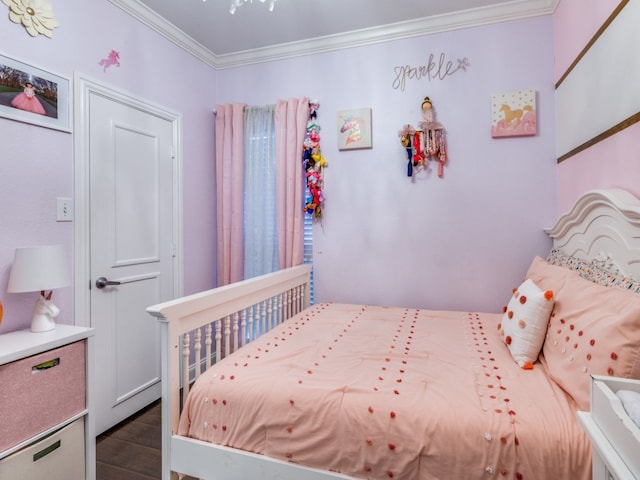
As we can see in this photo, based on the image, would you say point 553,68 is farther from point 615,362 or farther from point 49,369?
point 49,369

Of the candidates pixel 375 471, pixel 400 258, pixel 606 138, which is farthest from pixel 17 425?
pixel 606 138

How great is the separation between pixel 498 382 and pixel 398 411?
1.39ft

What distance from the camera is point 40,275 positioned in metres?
1.54

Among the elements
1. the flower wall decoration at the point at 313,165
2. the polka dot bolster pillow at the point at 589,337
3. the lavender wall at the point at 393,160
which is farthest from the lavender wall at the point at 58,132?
the polka dot bolster pillow at the point at 589,337

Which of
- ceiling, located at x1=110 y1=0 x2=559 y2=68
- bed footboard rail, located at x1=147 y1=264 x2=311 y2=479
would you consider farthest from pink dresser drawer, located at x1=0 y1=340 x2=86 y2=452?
ceiling, located at x1=110 y1=0 x2=559 y2=68

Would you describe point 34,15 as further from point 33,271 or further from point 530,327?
point 530,327

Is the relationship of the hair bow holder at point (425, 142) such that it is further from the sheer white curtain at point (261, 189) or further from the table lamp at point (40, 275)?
the table lamp at point (40, 275)

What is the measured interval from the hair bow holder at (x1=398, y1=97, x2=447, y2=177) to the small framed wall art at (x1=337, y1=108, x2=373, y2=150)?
259mm

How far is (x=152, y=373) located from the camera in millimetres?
2455

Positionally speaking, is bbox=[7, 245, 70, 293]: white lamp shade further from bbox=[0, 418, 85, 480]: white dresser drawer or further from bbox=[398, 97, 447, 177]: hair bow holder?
bbox=[398, 97, 447, 177]: hair bow holder

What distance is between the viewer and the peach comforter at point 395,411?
106 centimetres

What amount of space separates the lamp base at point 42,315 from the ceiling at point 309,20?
1.78m

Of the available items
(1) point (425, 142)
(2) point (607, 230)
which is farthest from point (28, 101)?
(2) point (607, 230)

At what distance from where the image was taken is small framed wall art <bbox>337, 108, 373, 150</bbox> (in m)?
2.67
